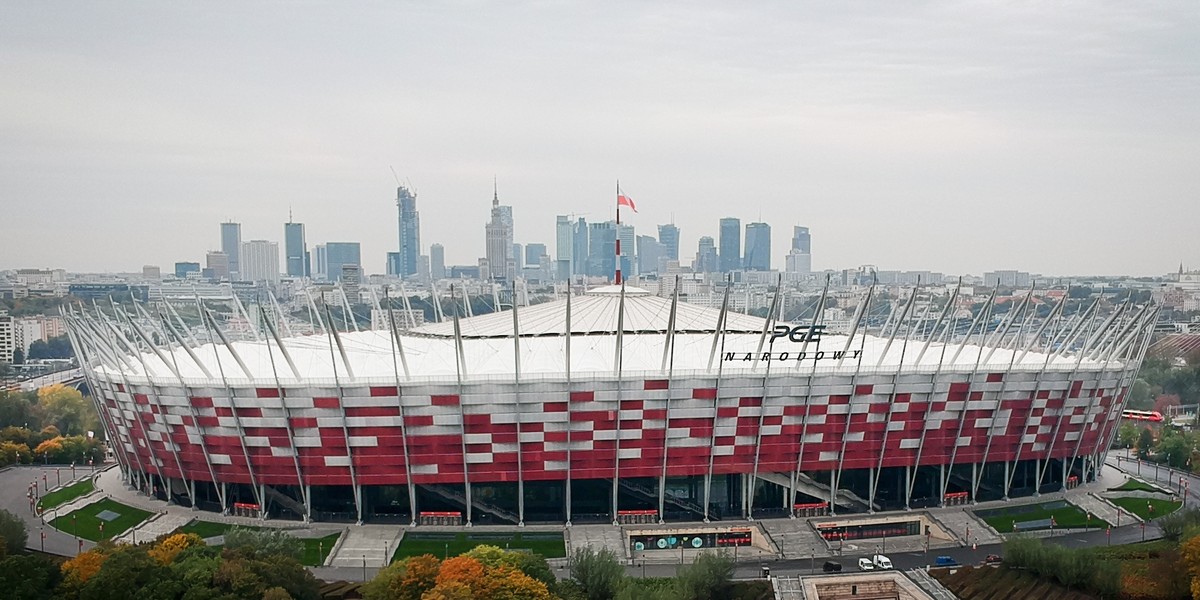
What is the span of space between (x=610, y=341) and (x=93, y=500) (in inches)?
1775

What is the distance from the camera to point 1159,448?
102 m

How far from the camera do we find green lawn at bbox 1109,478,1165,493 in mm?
86188

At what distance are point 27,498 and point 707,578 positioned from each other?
201ft

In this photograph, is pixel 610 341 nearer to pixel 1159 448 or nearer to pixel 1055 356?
pixel 1055 356

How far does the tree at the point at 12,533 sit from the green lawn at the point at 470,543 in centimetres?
2373

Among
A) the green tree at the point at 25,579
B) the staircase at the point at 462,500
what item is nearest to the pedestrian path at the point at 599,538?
the staircase at the point at 462,500

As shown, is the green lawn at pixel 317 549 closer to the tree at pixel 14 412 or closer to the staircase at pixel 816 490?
the staircase at pixel 816 490

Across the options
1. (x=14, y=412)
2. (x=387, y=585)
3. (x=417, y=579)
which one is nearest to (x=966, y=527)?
(x=417, y=579)

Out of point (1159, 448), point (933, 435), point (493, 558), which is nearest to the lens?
point (493, 558)

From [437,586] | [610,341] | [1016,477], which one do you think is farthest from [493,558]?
[1016,477]

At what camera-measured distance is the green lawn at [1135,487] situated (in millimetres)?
86188

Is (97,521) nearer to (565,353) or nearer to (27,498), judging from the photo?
(27,498)

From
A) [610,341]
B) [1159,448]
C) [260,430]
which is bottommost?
[1159,448]

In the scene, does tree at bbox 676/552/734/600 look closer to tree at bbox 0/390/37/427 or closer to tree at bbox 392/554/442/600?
tree at bbox 392/554/442/600
